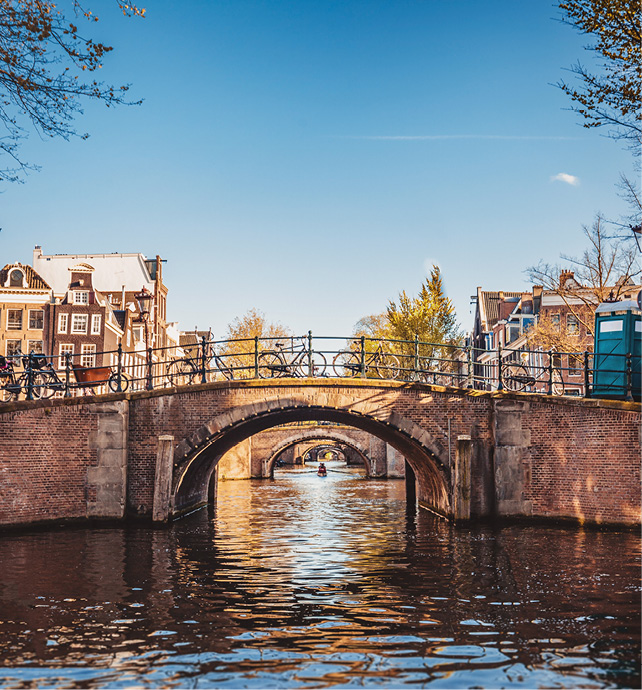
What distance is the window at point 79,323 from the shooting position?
42.6m

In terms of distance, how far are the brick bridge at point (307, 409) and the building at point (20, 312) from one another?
26.6 m

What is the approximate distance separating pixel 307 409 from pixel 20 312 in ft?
95.3

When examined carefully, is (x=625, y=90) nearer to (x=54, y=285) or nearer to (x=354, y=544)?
(x=354, y=544)

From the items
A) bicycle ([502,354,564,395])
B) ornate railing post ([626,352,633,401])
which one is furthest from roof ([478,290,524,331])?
ornate railing post ([626,352,633,401])

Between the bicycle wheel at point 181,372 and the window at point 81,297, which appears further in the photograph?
the window at point 81,297

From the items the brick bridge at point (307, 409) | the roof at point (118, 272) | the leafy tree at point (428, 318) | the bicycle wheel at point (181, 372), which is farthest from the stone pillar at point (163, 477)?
the roof at point (118, 272)

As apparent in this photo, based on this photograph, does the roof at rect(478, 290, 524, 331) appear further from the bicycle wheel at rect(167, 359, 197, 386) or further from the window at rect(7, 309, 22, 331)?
the window at rect(7, 309, 22, 331)

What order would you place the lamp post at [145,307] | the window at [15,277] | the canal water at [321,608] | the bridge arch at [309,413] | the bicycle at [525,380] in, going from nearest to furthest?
the canal water at [321,608]
the bicycle at [525,380]
the bridge arch at [309,413]
the window at [15,277]
the lamp post at [145,307]

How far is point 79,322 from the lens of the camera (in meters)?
42.7

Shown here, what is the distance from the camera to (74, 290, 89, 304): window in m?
43.4

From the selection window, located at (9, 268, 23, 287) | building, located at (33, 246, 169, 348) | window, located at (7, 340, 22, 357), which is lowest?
window, located at (7, 340, 22, 357)

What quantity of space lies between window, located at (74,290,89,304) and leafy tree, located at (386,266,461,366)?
1819 centimetres

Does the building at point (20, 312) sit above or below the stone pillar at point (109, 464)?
above

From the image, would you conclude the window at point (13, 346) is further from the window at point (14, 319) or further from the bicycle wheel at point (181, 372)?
the bicycle wheel at point (181, 372)
